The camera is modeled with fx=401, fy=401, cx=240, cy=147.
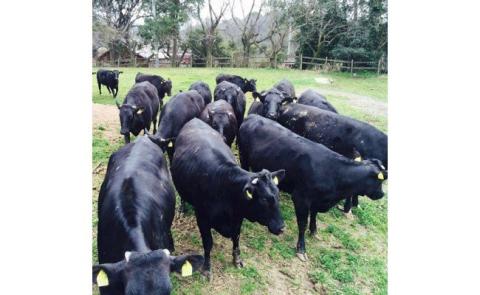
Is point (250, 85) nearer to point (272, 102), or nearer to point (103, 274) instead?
point (272, 102)

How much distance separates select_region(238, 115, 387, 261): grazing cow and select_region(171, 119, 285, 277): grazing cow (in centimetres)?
81

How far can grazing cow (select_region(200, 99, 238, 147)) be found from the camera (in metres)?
6.90

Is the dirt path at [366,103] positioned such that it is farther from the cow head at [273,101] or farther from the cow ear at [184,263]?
the cow ear at [184,263]

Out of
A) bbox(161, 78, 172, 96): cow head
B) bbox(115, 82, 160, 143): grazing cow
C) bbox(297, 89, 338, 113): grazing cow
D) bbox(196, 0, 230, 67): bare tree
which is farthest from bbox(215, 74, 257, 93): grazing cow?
bbox(196, 0, 230, 67): bare tree

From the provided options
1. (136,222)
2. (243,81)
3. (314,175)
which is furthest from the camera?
(243,81)

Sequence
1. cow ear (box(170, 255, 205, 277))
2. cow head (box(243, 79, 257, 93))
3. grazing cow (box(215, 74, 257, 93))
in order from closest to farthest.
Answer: cow ear (box(170, 255, 205, 277))
grazing cow (box(215, 74, 257, 93))
cow head (box(243, 79, 257, 93))

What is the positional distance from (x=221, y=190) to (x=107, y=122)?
2.64m

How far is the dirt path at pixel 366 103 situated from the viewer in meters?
5.58

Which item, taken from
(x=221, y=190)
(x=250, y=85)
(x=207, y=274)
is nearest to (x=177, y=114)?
(x=221, y=190)

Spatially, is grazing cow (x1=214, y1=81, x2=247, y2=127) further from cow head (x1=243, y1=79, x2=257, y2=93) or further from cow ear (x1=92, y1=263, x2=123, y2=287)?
cow ear (x1=92, y1=263, x2=123, y2=287)

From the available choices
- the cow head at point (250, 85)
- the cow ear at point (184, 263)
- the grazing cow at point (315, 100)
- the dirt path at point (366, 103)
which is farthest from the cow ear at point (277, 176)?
the cow head at point (250, 85)

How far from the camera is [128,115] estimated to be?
23.6 feet
